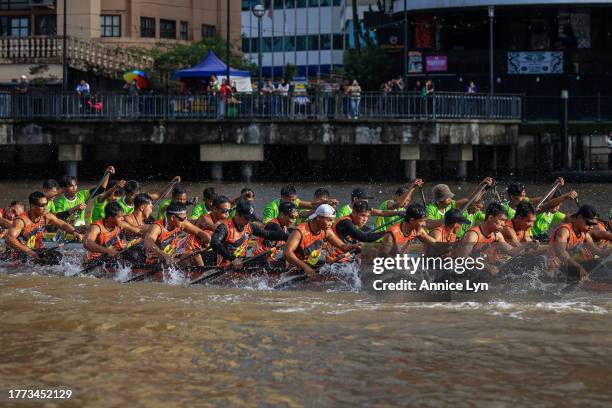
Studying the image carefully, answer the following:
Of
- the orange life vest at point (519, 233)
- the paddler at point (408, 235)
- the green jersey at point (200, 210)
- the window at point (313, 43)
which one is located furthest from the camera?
the window at point (313, 43)

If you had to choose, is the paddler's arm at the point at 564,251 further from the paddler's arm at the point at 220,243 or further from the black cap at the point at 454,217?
the paddler's arm at the point at 220,243

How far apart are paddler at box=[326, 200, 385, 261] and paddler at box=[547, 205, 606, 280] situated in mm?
2206

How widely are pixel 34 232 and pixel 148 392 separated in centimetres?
787

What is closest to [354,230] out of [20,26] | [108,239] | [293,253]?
[293,253]

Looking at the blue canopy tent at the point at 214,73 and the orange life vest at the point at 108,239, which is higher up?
the blue canopy tent at the point at 214,73

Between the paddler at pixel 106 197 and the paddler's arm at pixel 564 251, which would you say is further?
the paddler at pixel 106 197

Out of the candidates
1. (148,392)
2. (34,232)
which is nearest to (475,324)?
(148,392)

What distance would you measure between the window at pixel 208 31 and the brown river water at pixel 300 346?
42064 millimetres

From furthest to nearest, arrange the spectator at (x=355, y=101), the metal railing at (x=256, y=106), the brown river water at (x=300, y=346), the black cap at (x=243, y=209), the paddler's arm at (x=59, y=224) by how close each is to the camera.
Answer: the metal railing at (x=256, y=106) → the spectator at (x=355, y=101) → the paddler's arm at (x=59, y=224) → the black cap at (x=243, y=209) → the brown river water at (x=300, y=346)

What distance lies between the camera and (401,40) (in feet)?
141

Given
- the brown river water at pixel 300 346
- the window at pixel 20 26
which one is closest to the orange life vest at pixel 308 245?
the brown river water at pixel 300 346

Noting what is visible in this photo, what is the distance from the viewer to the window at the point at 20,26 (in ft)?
174

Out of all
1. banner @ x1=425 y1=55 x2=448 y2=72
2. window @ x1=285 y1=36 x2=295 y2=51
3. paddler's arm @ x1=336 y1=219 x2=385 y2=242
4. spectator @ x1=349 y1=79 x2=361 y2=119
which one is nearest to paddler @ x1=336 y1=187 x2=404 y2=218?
paddler's arm @ x1=336 y1=219 x2=385 y2=242

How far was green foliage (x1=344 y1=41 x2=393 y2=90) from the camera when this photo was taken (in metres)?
47.8
